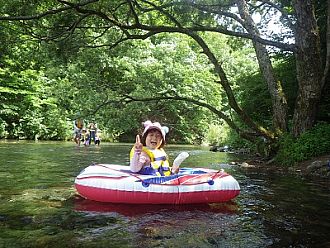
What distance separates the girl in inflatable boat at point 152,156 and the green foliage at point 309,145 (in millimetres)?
4361

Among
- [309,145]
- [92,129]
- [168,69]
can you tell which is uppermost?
[168,69]

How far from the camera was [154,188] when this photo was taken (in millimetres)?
4539

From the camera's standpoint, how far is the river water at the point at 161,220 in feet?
10.6

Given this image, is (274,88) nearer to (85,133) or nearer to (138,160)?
(138,160)

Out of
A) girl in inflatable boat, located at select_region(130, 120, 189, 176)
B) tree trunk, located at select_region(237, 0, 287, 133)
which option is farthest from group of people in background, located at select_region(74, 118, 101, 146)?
girl in inflatable boat, located at select_region(130, 120, 189, 176)

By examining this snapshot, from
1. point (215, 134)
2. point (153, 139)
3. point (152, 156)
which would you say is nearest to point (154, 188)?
point (152, 156)

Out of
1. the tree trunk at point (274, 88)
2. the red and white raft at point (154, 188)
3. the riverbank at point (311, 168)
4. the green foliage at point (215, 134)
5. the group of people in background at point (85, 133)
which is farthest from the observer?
the green foliage at point (215, 134)

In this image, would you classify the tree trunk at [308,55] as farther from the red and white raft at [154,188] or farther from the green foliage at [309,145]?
the red and white raft at [154,188]

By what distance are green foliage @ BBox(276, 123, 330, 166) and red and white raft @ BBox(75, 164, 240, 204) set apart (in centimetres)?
443

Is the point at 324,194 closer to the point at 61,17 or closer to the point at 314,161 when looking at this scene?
the point at 314,161

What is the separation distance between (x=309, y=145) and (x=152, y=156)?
486cm

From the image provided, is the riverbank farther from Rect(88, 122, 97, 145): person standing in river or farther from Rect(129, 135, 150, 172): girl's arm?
Rect(88, 122, 97, 145): person standing in river

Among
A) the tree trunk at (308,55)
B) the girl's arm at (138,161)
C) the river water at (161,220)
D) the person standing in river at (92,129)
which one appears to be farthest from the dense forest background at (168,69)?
the girl's arm at (138,161)

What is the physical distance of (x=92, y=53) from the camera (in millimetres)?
12430
